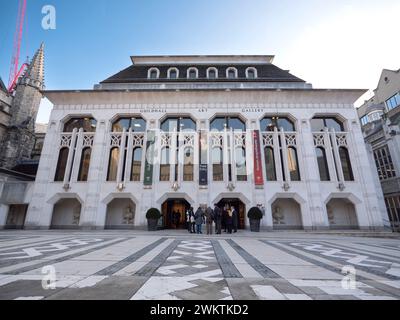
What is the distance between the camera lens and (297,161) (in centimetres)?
1897

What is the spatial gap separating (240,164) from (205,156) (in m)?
3.61

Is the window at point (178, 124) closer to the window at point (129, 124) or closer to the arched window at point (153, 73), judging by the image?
the window at point (129, 124)

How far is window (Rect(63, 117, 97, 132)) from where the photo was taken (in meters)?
20.6

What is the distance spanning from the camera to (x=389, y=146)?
22.1 meters

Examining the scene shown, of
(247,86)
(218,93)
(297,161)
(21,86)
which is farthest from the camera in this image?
(21,86)

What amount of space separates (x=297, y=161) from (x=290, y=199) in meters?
3.93

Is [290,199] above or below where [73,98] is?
below

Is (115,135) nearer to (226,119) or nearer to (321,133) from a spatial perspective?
(226,119)

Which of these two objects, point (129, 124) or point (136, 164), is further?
point (129, 124)

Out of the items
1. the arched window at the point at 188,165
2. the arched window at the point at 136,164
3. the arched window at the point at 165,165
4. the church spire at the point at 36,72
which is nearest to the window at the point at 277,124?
the arched window at the point at 188,165

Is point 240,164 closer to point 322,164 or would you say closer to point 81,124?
point 322,164

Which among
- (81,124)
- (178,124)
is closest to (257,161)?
(178,124)
